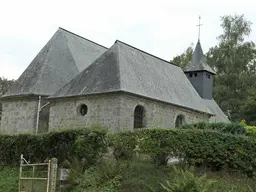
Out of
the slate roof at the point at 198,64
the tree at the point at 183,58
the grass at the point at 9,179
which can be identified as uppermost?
the tree at the point at 183,58

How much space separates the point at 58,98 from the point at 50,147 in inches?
213

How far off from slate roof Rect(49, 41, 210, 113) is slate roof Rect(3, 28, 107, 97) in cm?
169

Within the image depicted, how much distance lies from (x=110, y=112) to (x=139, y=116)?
1.70m

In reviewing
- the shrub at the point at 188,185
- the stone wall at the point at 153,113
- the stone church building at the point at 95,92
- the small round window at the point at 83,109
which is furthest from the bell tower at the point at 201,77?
the shrub at the point at 188,185

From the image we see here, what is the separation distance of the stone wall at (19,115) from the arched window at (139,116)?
5.24 meters

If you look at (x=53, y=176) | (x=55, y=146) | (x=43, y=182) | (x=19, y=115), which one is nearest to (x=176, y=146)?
(x=53, y=176)

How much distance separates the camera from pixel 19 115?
Result: 21.0m

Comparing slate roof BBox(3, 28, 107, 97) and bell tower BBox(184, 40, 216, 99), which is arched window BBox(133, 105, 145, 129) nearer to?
slate roof BBox(3, 28, 107, 97)

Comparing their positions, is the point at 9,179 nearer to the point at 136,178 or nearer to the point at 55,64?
the point at 136,178

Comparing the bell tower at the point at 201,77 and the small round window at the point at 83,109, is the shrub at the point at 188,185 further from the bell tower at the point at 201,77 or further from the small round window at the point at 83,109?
the bell tower at the point at 201,77

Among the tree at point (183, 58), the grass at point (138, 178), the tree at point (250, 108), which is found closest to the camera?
the grass at point (138, 178)

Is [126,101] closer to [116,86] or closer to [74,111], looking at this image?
[116,86]

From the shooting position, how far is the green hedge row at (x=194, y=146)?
12.1m

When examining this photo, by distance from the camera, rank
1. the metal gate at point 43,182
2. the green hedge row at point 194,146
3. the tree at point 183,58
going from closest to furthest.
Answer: the metal gate at point 43,182 < the green hedge row at point 194,146 < the tree at point 183,58
